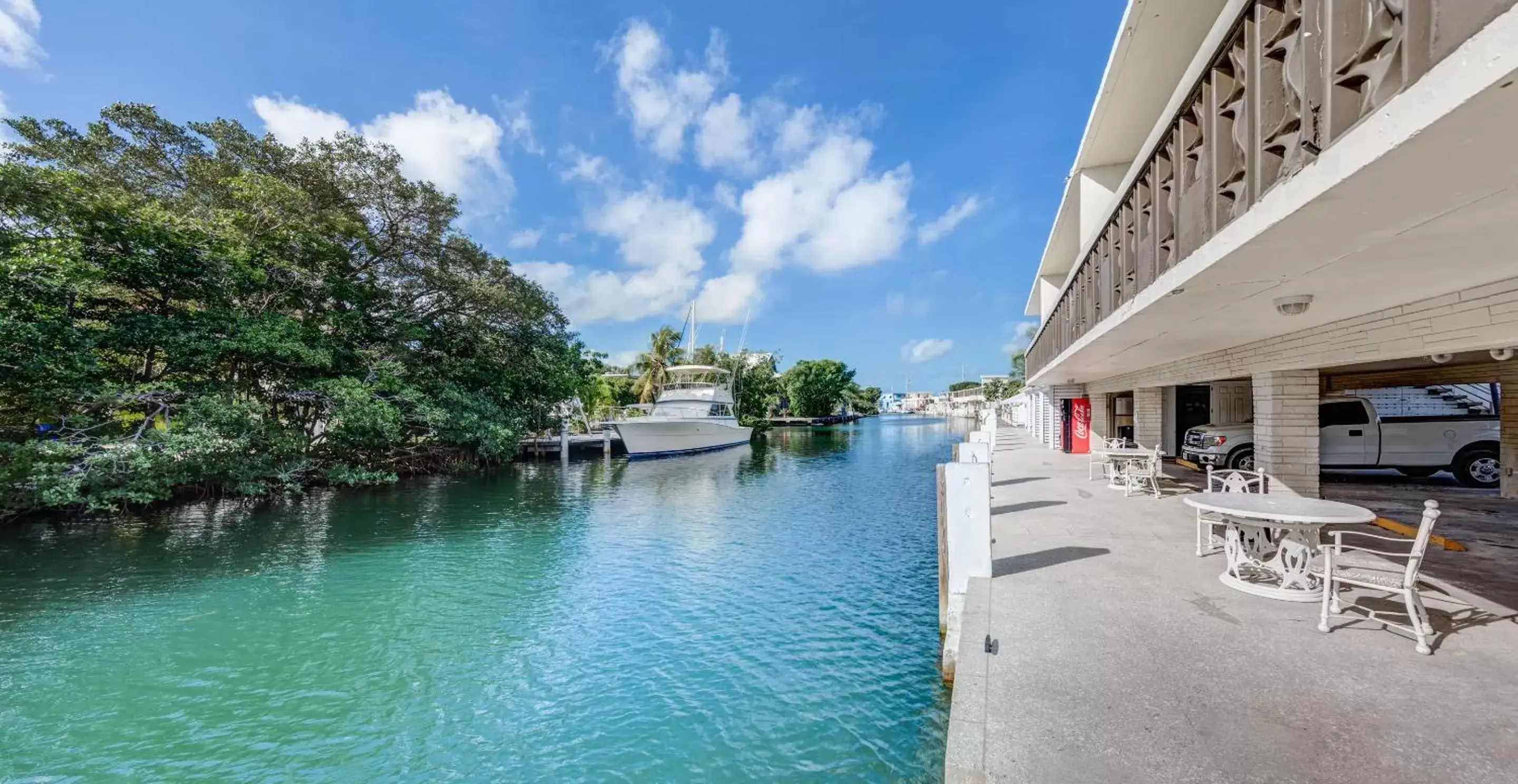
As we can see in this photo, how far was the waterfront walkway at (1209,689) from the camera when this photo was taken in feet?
8.88

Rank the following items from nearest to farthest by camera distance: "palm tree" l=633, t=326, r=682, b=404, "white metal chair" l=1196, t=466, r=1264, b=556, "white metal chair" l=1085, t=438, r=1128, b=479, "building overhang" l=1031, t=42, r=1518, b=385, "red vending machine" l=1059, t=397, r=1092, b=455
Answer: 1. "building overhang" l=1031, t=42, r=1518, b=385
2. "white metal chair" l=1196, t=466, r=1264, b=556
3. "white metal chair" l=1085, t=438, r=1128, b=479
4. "red vending machine" l=1059, t=397, r=1092, b=455
5. "palm tree" l=633, t=326, r=682, b=404

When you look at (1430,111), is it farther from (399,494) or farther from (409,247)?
(409,247)

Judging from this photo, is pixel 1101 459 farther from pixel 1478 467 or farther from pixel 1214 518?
pixel 1214 518

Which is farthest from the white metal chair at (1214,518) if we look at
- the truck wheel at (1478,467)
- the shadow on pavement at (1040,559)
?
the truck wheel at (1478,467)

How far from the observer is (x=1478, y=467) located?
11008 mm

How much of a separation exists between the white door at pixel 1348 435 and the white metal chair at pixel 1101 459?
358cm

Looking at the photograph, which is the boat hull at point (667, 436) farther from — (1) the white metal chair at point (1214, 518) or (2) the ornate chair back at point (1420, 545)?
(2) the ornate chair back at point (1420, 545)

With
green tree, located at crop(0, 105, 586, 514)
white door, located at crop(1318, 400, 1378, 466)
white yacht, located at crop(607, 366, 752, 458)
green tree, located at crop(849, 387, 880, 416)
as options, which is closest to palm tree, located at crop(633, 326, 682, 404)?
white yacht, located at crop(607, 366, 752, 458)

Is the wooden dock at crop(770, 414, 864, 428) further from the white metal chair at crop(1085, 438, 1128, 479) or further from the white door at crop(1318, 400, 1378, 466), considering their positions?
the white door at crop(1318, 400, 1378, 466)

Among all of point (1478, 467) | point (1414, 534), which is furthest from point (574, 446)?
point (1478, 467)

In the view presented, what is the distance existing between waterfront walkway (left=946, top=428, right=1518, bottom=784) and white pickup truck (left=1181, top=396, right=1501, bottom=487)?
25.7ft

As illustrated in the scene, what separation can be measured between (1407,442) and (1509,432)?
242 cm

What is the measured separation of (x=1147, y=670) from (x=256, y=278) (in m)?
19.1

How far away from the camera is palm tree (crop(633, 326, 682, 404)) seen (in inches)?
1917
